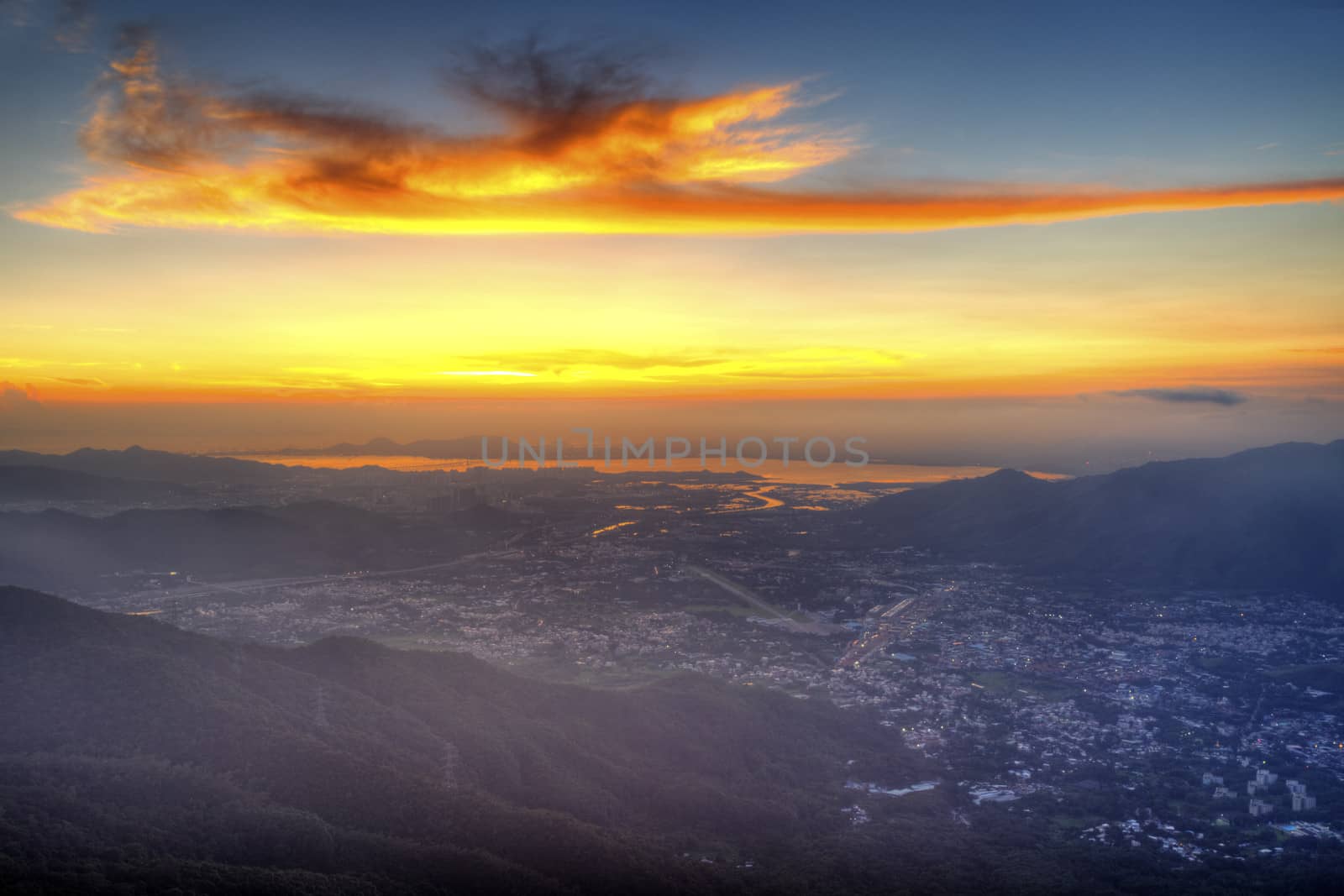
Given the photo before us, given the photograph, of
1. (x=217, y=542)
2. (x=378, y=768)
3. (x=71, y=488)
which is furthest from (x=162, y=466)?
(x=378, y=768)

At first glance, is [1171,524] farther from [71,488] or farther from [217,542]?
[71,488]

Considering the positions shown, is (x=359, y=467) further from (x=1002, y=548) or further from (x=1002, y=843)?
(x=1002, y=843)

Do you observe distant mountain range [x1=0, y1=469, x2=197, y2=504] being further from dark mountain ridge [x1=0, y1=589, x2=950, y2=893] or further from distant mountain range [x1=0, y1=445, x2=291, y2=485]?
dark mountain ridge [x1=0, y1=589, x2=950, y2=893]

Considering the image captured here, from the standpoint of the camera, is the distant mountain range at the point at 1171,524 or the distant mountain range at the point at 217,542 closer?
the distant mountain range at the point at 217,542

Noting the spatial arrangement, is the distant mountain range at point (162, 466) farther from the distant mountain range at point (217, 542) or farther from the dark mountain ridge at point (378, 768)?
the dark mountain ridge at point (378, 768)

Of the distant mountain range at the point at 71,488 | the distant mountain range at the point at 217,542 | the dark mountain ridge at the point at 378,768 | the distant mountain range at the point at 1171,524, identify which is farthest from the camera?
the distant mountain range at the point at 71,488

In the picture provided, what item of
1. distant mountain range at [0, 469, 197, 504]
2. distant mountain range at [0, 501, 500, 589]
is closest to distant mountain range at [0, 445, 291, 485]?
distant mountain range at [0, 469, 197, 504]

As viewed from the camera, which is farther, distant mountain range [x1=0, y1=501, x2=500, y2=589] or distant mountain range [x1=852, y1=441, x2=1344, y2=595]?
distant mountain range [x1=852, y1=441, x2=1344, y2=595]

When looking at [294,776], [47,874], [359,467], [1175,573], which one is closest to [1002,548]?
[1175,573]

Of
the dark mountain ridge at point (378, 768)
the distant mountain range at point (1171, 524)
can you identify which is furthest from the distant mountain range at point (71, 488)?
the distant mountain range at point (1171, 524)
